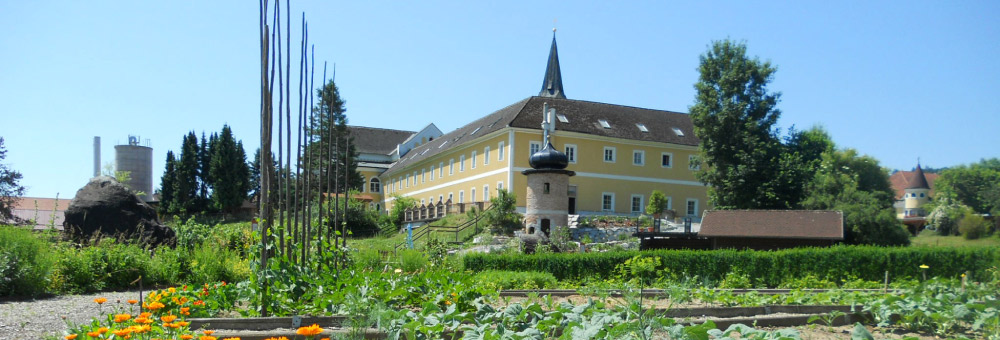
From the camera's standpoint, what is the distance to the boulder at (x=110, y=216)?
50.3ft

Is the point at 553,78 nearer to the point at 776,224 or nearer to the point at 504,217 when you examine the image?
the point at 504,217

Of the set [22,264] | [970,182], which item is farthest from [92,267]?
[970,182]

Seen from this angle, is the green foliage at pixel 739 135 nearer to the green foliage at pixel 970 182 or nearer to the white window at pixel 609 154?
the white window at pixel 609 154

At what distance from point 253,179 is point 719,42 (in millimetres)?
47275

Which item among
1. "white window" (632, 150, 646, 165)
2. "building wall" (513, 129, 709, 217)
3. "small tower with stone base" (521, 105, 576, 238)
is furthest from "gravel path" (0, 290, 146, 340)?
"white window" (632, 150, 646, 165)

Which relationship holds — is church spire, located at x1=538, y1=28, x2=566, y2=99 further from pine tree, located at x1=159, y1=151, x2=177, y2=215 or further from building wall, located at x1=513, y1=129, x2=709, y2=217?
pine tree, located at x1=159, y1=151, x2=177, y2=215

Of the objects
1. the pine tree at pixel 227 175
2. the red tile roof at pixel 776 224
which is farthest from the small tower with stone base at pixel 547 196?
the pine tree at pixel 227 175

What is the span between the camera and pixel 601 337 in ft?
16.3

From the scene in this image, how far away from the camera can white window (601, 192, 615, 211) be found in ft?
141

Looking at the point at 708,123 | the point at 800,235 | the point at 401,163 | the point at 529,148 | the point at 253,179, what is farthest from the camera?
the point at 253,179

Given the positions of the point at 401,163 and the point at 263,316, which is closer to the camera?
the point at 263,316

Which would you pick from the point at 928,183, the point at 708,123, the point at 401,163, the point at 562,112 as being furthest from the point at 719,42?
the point at 928,183

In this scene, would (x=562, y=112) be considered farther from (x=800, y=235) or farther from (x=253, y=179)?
(x=253, y=179)

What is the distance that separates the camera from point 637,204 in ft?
145
